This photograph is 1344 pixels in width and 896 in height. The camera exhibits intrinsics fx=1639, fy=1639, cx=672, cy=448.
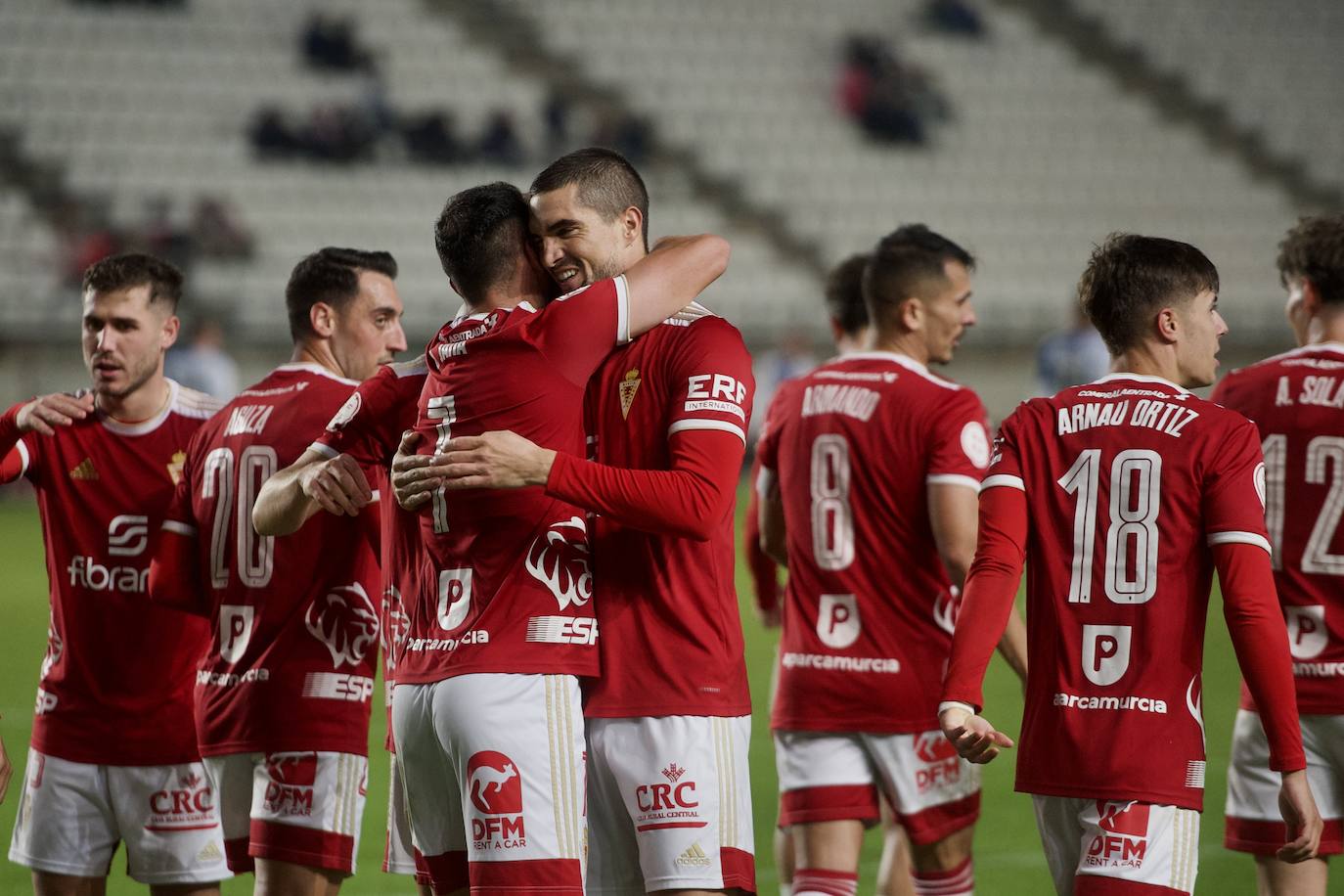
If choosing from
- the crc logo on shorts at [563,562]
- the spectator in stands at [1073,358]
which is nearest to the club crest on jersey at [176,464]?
the crc logo on shorts at [563,562]

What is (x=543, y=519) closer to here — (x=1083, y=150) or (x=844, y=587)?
(x=844, y=587)

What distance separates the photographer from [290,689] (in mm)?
4645

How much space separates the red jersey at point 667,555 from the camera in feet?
12.2

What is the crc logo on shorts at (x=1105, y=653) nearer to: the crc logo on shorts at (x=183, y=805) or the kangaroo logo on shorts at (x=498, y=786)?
the kangaroo logo on shorts at (x=498, y=786)

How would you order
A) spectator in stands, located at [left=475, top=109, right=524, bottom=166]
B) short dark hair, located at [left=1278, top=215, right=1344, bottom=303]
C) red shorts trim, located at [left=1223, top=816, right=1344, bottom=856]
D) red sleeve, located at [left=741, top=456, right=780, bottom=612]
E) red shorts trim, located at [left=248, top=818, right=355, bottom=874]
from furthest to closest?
spectator in stands, located at [left=475, top=109, right=524, bottom=166] → red sleeve, located at [left=741, top=456, right=780, bottom=612] → short dark hair, located at [left=1278, top=215, right=1344, bottom=303] → red shorts trim, located at [left=1223, top=816, right=1344, bottom=856] → red shorts trim, located at [left=248, top=818, right=355, bottom=874]

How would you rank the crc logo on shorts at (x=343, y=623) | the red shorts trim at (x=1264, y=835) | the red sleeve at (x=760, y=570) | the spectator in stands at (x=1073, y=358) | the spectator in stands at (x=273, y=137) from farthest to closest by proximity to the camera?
the spectator in stands at (x=273, y=137) < the spectator in stands at (x=1073, y=358) < the red sleeve at (x=760, y=570) < the red shorts trim at (x=1264, y=835) < the crc logo on shorts at (x=343, y=623)

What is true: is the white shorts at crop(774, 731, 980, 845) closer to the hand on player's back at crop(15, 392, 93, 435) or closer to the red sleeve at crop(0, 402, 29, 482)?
the hand on player's back at crop(15, 392, 93, 435)

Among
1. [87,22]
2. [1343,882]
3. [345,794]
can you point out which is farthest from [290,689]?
[87,22]

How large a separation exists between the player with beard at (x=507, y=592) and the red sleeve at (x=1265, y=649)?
1.37 m

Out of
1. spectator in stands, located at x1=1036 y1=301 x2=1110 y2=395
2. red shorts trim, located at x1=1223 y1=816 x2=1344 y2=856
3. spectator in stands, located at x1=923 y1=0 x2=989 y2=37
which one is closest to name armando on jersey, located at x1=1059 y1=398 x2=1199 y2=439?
red shorts trim, located at x1=1223 y1=816 x2=1344 y2=856

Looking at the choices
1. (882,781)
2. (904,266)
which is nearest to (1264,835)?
(882,781)

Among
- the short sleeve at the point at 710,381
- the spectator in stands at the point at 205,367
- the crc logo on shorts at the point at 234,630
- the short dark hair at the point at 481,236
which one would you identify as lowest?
the crc logo on shorts at the point at 234,630

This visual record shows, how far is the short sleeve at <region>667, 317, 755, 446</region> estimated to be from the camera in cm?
369

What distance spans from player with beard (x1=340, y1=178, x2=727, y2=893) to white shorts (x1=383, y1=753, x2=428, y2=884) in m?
0.29
